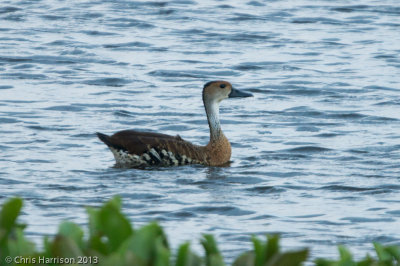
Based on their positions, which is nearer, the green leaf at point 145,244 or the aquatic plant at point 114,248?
the aquatic plant at point 114,248

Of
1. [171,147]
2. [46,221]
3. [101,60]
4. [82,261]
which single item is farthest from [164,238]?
[101,60]

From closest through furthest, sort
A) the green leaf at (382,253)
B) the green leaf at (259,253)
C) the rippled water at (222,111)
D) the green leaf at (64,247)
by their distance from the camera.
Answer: the green leaf at (64,247) < the green leaf at (259,253) < the green leaf at (382,253) < the rippled water at (222,111)

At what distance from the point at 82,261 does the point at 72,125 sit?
990 centimetres

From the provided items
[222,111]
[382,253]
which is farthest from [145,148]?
Answer: [382,253]

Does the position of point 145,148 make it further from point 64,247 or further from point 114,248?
point 64,247

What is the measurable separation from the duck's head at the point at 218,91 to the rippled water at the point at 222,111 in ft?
2.39

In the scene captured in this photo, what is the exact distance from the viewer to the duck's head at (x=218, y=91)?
12.2 metres

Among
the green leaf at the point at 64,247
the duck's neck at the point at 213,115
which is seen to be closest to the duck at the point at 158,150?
the duck's neck at the point at 213,115

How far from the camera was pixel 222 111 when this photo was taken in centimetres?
1506

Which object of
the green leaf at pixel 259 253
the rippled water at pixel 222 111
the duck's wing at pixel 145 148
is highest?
the green leaf at pixel 259 253

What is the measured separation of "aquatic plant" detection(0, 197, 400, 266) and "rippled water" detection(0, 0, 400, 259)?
4.05m

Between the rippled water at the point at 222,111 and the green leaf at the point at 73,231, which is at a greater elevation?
the green leaf at the point at 73,231

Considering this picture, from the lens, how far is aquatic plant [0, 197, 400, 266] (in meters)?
3.52

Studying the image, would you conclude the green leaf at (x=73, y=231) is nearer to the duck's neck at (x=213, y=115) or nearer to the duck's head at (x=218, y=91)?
the duck's neck at (x=213, y=115)
